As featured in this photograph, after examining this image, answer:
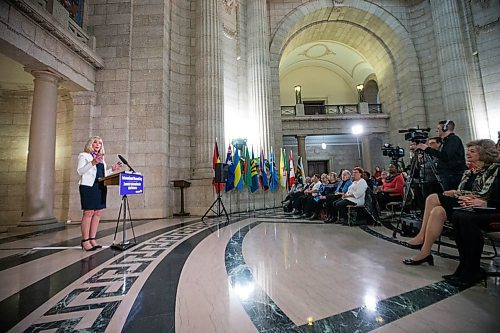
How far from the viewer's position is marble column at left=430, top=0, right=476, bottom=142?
8.92 metres

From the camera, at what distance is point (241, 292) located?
1495mm

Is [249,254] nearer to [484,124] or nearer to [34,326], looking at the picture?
[34,326]

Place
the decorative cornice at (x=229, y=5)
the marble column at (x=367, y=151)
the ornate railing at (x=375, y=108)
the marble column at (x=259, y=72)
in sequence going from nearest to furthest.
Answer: the decorative cornice at (x=229, y=5) → the marble column at (x=259, y=72) → the marble column at (x=367, y=151) → the ornate railing at (x=375, y=108)

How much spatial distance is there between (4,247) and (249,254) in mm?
3350

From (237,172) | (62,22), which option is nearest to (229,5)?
(62,22)

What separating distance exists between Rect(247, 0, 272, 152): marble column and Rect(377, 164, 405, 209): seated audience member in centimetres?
426

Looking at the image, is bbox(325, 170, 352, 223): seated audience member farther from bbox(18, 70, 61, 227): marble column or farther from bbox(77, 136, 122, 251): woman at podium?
bbox(18, 70, 61, 227): marble column

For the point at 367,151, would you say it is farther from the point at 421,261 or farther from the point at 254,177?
the point at 421,261

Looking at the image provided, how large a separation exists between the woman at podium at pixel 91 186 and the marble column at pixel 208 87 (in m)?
3.56

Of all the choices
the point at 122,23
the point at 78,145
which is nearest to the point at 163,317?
the point at 78,145

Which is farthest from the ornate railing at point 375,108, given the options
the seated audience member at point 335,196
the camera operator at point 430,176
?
the camera operator at point 430,176

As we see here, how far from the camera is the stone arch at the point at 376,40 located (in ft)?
34.0

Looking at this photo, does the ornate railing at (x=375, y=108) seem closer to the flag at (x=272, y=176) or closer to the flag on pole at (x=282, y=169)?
the flag on pole at (x=282, y=169)

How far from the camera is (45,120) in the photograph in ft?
16.4
